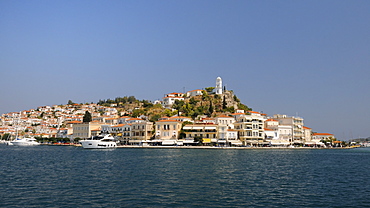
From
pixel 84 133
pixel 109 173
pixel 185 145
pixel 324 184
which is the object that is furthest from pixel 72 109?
pixel 324 184

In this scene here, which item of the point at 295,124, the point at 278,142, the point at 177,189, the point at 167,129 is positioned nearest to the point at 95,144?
the point at 167,129

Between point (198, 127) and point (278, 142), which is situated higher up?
point (198, 127)

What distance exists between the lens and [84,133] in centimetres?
8750

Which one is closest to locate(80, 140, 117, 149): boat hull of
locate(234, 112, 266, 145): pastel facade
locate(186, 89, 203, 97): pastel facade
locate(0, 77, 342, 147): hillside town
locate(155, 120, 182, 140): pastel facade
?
locate(0, 77, 342, 147): hillside town

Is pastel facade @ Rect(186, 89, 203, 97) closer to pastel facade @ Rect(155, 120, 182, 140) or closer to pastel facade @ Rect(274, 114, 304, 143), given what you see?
pastel facade @ Rect(274, 114, 304, 143)

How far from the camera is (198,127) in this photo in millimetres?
71938

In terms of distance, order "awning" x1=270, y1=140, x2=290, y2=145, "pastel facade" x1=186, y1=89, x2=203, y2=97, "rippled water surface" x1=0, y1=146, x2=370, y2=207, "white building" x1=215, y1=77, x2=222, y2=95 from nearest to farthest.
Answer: "rippled water surface" x1=0, y1=146, x2=370, y2=207, "awning" x1=270, y1=140, x2=290, y2=145, "white building" x1=215, y1=77, x2=222, y2=95, "pastel facade" x1=186, y1=89, x2=203, y2=97

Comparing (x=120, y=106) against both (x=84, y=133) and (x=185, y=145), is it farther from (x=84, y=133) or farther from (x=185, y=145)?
(x=185, y=145)

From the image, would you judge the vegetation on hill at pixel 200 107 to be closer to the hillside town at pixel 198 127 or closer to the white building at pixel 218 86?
the hillside town at pixel 198 127

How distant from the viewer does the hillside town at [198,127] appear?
71.4m

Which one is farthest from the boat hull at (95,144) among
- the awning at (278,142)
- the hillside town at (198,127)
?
the awning at (278,142)

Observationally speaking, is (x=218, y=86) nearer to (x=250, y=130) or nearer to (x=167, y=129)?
(x=250, y=130)

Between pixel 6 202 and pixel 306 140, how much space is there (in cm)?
7897

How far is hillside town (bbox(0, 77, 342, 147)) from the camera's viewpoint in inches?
2813
